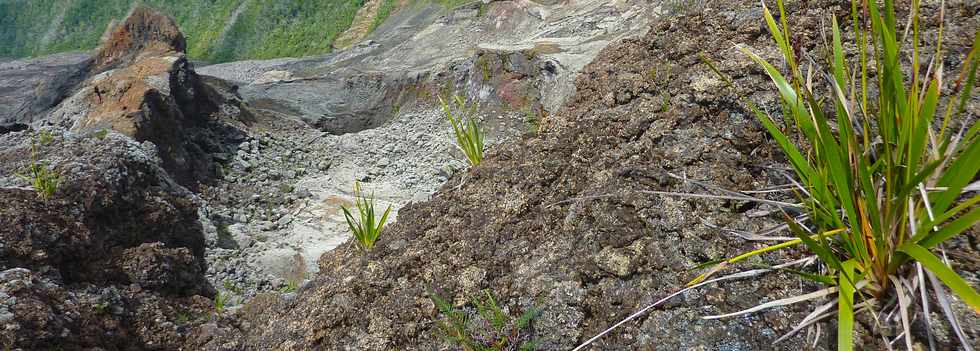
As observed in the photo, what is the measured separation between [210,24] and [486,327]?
3845 cm

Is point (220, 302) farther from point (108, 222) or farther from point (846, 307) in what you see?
point (846, 307)

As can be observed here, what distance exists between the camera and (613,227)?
1.90m

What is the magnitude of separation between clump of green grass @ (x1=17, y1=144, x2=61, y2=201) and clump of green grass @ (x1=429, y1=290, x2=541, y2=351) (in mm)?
4776

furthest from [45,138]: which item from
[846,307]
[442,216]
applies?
[846,307]

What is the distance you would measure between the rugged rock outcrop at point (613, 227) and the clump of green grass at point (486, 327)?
49mm

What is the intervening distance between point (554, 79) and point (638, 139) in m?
7.03

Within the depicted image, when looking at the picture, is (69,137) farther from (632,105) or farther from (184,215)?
(632,105)

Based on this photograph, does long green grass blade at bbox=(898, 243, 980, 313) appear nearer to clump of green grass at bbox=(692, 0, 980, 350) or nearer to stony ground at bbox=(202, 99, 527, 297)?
clump of green grass at bbox=(692, 0, 980, 350)

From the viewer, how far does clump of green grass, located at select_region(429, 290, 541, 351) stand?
1685mm

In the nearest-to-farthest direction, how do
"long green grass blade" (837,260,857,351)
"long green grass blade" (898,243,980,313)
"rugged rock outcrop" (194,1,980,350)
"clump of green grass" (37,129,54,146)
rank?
"long green grass blade" (898,243,980,313)
"long green grass blade" (837,260,857,351)
"rugged rock outcrop" (194,1,980,350)
"clump of green grass" (37,129,54,146)

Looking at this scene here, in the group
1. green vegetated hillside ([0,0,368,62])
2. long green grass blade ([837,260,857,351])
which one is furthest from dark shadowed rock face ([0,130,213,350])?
green vegetated hillside ([0,0,368,62])

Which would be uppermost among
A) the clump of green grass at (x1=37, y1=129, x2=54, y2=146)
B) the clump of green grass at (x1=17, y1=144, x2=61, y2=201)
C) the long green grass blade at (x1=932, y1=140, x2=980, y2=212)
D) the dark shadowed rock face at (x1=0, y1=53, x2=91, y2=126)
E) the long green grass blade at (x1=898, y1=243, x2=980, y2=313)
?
the long green grass blade at (x1=932, y1=140, x2=980, y2=212)

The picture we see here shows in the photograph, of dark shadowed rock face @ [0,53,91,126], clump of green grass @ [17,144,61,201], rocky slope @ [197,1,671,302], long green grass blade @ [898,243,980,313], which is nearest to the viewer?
long green grass blade @ [898,243,980,313]

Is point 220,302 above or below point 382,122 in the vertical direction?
above
